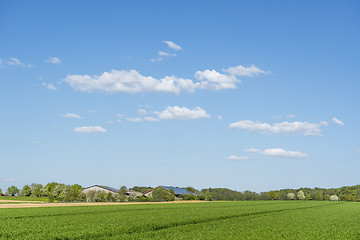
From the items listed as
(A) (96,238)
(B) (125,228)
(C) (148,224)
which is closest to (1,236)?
(A) (96,238)

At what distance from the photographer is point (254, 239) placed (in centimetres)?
2436

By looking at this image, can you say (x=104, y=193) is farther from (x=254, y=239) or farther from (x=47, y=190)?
(x=254, y=239)

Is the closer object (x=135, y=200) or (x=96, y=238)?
(x=96, y=238)

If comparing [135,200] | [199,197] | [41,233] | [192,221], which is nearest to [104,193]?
[135,200]

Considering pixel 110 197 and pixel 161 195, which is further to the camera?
pixel 161 195

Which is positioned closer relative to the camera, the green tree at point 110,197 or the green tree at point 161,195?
the green tree at point 110,197

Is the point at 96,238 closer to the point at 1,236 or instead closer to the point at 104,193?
the point at 1,236

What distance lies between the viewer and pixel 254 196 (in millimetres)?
190250

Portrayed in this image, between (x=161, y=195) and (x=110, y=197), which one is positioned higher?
(x=161, y=195)

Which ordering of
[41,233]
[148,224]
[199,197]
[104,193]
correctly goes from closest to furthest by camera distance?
[41,233] < [148,224] < [104,193] < [199,197]

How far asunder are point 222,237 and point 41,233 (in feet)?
47.2

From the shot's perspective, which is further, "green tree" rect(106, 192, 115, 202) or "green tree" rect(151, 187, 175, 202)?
"green tree" rect(151, 187, 175, 202)

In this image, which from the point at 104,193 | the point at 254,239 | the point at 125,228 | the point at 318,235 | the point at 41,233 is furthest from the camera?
the point at 104,193

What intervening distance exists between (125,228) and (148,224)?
4.20m
